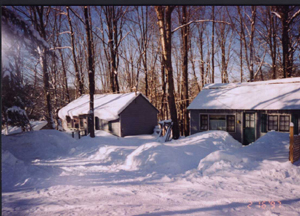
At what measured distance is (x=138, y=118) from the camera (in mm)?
9148

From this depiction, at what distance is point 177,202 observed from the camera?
2.54 meters

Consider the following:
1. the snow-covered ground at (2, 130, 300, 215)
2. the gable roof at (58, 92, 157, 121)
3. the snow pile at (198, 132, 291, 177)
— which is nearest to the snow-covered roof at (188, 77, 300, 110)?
the snow-covered ground at (2, 130, 300, 215)

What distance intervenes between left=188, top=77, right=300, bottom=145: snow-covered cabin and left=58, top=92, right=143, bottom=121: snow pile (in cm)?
371

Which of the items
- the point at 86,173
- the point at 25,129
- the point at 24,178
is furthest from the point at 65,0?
the point at 86,173

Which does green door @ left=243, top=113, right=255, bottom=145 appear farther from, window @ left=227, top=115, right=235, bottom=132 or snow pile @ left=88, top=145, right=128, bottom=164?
snow pile @ left=88, top=145, right=128, bottom=164

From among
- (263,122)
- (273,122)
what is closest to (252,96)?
(263,122)

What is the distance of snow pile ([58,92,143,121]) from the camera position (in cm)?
723

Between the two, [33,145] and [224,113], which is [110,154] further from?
[224,113]

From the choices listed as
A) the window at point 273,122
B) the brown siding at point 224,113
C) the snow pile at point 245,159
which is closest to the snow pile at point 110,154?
the snow pile at point 245,159

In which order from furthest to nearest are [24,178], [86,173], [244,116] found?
[244,116] → [86,173] → [24,178]

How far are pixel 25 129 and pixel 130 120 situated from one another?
6.27 m

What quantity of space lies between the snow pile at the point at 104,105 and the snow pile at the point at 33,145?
3.07 meters

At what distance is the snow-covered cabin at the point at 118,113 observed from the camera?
7.34m

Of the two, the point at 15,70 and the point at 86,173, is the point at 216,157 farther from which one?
the point at 15,70
